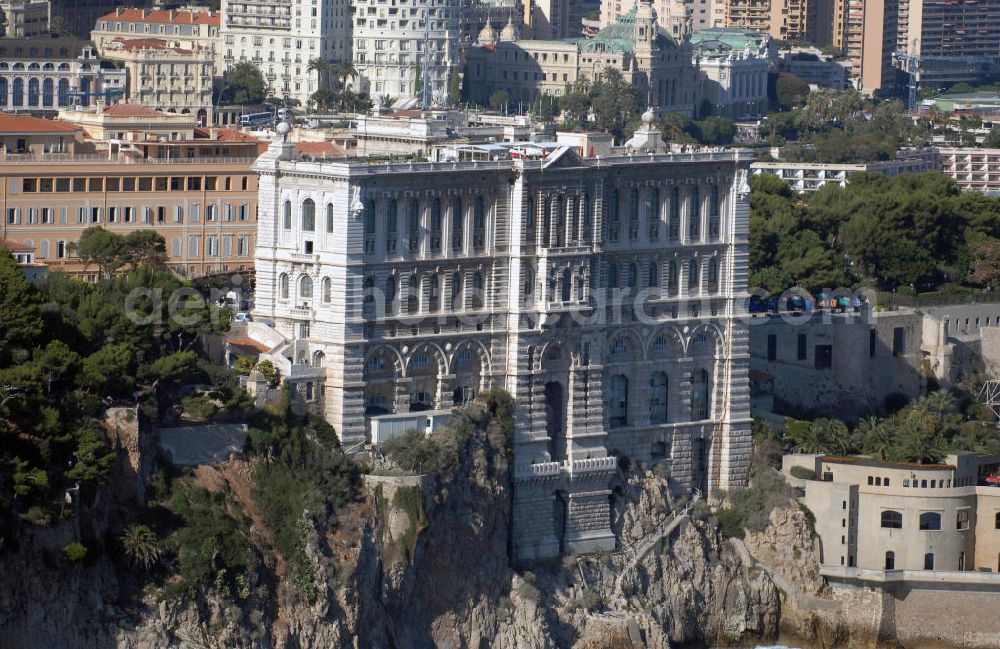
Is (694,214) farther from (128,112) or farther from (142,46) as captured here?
(142,46)

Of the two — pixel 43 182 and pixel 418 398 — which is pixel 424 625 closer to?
pixel 418 398

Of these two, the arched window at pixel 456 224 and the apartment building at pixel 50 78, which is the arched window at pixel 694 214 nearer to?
the arched window at pixel 456 224

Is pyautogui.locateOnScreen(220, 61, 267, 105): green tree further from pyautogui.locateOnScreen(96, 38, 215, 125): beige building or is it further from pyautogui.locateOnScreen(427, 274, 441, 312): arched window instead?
pyautogui.locateOnScreen(427, 274, 441, 312): arched window

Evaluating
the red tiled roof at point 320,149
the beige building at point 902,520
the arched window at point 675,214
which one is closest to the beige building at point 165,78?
the red tiled roof at point 320,149

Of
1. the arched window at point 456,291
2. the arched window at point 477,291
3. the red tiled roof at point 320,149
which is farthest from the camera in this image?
the red tiled roof at point 320,149

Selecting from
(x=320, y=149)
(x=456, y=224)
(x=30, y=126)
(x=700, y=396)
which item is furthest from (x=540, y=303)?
(x=30, y=126)

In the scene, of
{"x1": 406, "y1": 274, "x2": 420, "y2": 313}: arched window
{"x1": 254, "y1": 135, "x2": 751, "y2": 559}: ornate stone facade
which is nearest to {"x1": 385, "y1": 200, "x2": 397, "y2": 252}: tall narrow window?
{"x1": 254, "y1": 135, "x2": 751, "y2": 559}: ornate stone facade
